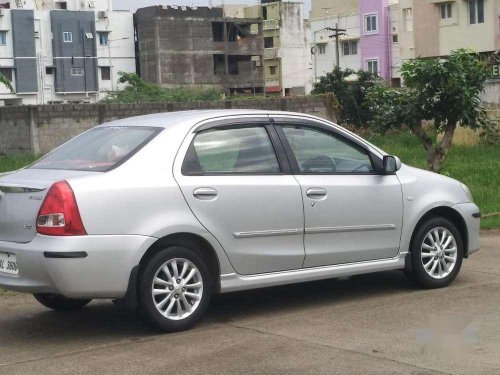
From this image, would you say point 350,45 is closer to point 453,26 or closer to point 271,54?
point 271,54

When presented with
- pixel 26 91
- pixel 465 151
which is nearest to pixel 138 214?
pixel 465 151

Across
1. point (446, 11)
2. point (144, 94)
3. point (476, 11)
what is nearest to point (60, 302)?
point (144, 94)

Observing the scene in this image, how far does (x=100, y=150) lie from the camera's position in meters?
7.52

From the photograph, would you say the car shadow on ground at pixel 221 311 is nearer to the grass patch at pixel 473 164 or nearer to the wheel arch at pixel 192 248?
the wheel arch at pixel 192 248

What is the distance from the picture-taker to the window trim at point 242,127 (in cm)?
738

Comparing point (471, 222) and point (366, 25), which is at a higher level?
point (366, 25)

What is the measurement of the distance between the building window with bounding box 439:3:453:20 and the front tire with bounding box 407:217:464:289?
2122 inches

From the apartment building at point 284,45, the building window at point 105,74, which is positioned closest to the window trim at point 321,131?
the building window at point 105,74

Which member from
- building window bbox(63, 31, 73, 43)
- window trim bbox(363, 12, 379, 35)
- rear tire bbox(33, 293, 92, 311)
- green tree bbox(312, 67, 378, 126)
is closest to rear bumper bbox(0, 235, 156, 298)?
rear tire bbox(33, 293, 92, 311)

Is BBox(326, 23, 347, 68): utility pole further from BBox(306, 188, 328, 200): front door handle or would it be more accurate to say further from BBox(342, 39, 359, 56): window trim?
BBox(306, 188, 328, 200): front door handle

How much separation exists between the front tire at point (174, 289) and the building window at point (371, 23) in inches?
2828

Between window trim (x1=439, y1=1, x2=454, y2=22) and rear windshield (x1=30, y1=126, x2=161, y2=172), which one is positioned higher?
window trim (x1=439, y1=1, x2=454, y2=22)

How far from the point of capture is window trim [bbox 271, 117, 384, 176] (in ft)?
26.0

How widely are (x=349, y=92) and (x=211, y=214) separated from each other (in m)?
36.4
